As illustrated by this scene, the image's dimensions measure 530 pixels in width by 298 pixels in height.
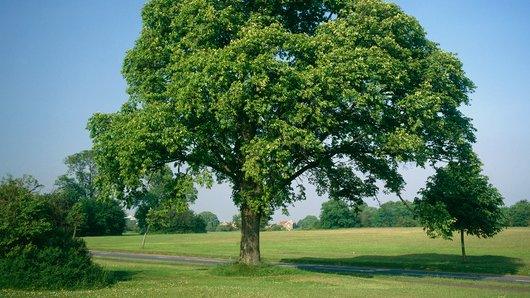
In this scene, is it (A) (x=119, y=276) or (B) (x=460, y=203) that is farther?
(B) (x=460, y=203)

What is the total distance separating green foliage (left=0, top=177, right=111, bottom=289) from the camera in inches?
949

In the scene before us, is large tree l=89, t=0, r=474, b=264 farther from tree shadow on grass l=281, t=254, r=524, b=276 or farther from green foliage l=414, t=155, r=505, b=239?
tree shadow on grass l=281, t=254, r=524, b=276

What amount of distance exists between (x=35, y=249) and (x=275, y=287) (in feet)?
39.9

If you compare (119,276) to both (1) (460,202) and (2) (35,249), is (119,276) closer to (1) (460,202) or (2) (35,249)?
(2) (35,249)

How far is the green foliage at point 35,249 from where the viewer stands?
24094 millimetres

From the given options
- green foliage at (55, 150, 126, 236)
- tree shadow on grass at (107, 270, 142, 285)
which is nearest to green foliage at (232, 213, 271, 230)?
tree shadow on grass at (107, 270, 142, 285)

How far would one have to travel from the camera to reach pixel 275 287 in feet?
82.3

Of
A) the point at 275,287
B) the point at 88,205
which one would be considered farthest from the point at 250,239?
the point at 88,205

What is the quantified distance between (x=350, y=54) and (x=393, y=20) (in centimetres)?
497

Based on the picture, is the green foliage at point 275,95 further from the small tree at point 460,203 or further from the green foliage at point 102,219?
the green foliage at point 102,219

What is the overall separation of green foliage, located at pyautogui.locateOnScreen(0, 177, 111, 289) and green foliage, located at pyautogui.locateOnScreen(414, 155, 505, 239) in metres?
20.2

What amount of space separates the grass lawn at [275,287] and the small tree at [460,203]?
12.8ft

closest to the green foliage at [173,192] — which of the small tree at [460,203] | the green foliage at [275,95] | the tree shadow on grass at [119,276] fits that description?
the green foliage at [275,95]

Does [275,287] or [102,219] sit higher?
[102,219]
